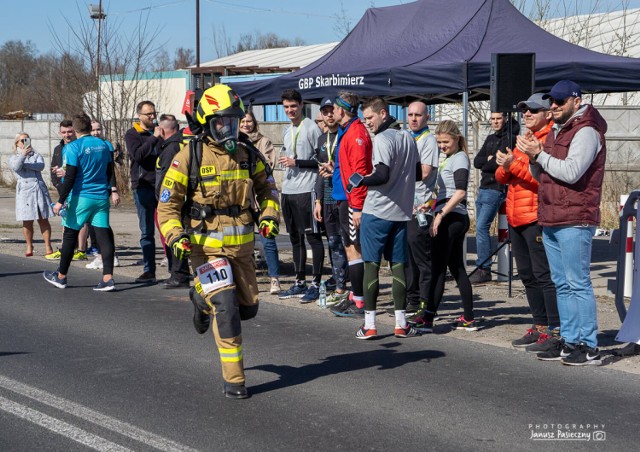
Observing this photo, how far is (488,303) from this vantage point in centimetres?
1035

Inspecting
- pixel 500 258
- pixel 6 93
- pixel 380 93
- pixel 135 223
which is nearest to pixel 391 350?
pixel 500 258

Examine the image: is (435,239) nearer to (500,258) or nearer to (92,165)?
(500,258)

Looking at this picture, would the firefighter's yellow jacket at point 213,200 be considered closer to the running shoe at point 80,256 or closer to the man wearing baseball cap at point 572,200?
the man wearing baseball cap at point 572,200

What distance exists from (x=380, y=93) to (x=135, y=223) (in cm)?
874

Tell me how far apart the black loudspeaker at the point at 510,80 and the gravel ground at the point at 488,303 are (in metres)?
2.11

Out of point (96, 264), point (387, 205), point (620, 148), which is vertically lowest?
point (96, 264)

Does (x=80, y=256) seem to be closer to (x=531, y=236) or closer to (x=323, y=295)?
(x=323, y=295)

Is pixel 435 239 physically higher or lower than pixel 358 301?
higher

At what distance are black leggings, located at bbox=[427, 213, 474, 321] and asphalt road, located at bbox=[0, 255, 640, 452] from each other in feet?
1.47

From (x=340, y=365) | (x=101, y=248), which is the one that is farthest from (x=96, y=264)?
(x=340, y=365)

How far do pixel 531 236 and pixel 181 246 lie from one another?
319cm

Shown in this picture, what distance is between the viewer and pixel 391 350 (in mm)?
7977

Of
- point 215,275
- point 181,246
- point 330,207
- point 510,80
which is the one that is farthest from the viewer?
point 330,207

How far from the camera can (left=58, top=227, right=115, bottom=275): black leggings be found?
11266 millimetres
